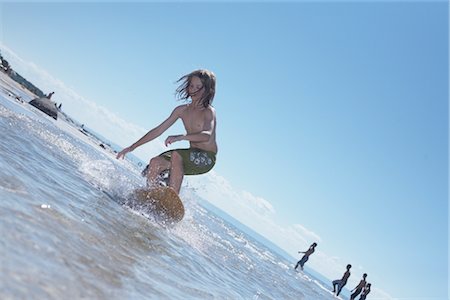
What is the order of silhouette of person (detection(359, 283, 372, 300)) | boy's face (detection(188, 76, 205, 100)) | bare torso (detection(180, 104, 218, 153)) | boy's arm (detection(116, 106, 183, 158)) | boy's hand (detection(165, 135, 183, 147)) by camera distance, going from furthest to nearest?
silhouette of person (detection(359, 283, 372, 300))
boy's arm (detection(116, 106, 183, 158))
bare torso (detection(180, 104, 218, 153))
boy's face (detection(188, 76, 205, 100))
boy's hand (detection(165, 135, 183, 147))

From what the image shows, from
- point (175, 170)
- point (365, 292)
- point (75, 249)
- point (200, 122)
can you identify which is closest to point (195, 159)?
point (175, 170)

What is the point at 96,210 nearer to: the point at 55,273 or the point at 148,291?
the point at 148,291

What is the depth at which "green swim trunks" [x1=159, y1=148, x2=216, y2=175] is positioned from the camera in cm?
584

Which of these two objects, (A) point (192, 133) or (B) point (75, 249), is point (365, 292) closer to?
(A) point (192, 133)

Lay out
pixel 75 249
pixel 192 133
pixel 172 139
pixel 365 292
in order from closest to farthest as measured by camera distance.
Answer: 1. pixel 75 249
2. pixel 172 139
3. pixel 192 133
4. pixel 365 292

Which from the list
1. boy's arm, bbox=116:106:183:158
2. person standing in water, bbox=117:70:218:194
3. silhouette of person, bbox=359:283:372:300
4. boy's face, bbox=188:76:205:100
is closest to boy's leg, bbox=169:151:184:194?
person standing in water, bbox=117:70:218:194

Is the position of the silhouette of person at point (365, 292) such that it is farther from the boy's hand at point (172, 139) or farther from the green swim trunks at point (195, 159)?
the boy's hand at point (172, 139)

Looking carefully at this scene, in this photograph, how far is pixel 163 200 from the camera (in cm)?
578

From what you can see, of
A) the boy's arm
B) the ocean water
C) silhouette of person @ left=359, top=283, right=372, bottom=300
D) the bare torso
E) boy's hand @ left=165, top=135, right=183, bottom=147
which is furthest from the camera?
silhouette of person @ left=359, top=283, right=372, bottom=300

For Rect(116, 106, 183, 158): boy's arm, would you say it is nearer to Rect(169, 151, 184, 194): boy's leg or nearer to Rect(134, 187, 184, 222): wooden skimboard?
Rect(169, 151, 184, 194): boy's leg

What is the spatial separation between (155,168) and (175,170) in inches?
11.8

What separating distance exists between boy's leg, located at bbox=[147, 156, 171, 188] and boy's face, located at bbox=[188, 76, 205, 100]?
99 centimetres

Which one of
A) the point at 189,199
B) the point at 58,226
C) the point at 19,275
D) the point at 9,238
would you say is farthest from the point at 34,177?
the point at 189,199

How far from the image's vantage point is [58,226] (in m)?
2.70
